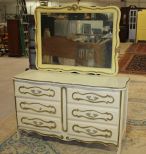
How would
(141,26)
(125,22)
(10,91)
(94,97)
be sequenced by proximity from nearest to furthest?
(94,97), (10,91), (141,26), (125,22)

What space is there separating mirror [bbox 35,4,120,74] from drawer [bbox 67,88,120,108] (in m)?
0.33

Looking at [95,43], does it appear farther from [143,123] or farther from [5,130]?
[5,130]

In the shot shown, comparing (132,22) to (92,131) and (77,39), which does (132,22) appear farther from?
(92,131)

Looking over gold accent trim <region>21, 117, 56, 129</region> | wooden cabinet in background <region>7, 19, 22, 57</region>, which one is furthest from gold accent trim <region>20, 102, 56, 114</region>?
wooden cabinet in background <region>7, 19, 22, 57</region>

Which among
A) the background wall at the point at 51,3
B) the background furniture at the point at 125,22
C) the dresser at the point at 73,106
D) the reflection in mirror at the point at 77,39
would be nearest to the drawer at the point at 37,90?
the dresser at the point at 73,106

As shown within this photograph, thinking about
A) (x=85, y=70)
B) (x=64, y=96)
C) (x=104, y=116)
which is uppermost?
(x=85, y=70)

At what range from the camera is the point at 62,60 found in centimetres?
271

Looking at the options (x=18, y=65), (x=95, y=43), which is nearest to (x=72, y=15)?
(x=95, y=43)

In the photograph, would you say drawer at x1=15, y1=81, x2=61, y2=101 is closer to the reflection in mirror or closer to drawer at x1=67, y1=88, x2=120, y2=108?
drawer at x1=67, y1=88, x2=120, y2=108

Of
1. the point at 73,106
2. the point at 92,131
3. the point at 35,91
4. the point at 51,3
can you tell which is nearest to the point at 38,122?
the point at 35,91

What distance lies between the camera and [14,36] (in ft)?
23.5

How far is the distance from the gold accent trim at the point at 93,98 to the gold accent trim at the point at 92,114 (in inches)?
4.2

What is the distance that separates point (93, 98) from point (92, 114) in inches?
6.1

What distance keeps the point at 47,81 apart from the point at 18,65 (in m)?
3.99
